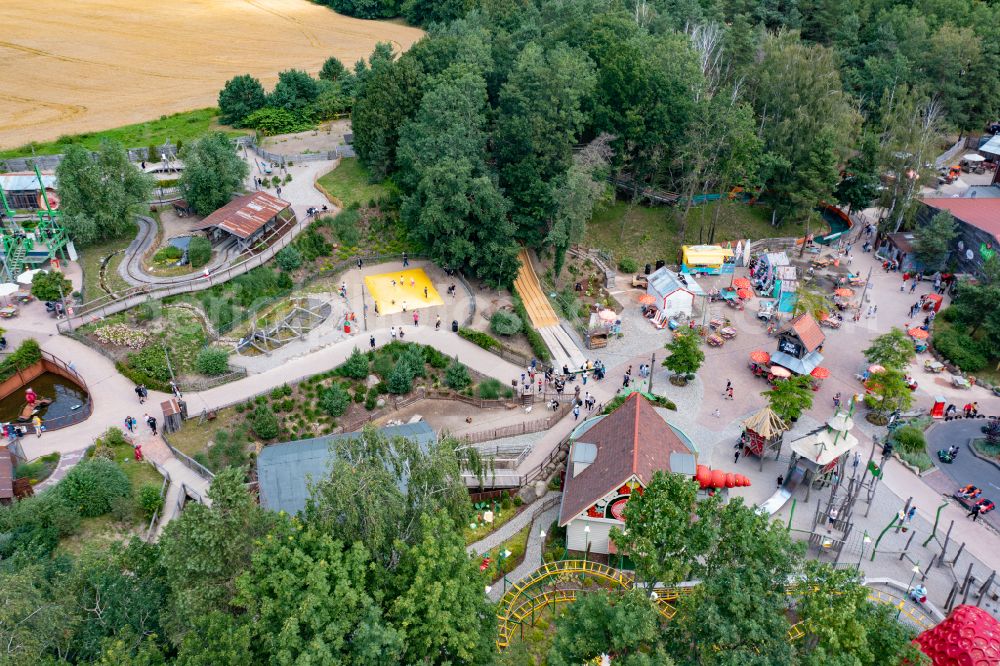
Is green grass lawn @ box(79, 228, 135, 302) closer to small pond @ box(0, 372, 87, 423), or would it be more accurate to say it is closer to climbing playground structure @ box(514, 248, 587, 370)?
small pond @ box(0, 372, 87, 423)

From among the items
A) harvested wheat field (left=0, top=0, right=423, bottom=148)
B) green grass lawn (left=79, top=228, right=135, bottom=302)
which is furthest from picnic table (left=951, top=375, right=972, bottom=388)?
harvested wheat field (left=0, top=0, right=423, bottom=148)

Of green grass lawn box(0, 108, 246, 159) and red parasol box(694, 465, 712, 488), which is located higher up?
green grass lawn box(0, 108, 246, 159)

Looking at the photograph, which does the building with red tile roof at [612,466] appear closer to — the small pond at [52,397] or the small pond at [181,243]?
the small pond at [52,397]

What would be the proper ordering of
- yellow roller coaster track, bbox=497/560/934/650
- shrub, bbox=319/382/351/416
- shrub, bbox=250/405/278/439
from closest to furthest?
yellow roller coaster track, bbox=497/560/934/650 < shrub, bbox=250/405/278/439 < shrub, bbox=319/382/351/416

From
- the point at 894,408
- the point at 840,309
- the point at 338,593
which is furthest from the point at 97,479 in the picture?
the point at 840,309

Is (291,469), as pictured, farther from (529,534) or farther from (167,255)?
(167,255)

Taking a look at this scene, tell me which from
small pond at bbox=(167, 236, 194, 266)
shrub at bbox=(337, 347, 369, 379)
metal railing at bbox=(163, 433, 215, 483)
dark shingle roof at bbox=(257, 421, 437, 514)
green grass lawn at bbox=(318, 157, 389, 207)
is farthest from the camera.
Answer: green grass lawn at bbox=(318, 157, 389, 207)

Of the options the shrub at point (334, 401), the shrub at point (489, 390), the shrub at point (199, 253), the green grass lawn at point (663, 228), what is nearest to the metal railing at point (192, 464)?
the shrub at point (334, 401)
